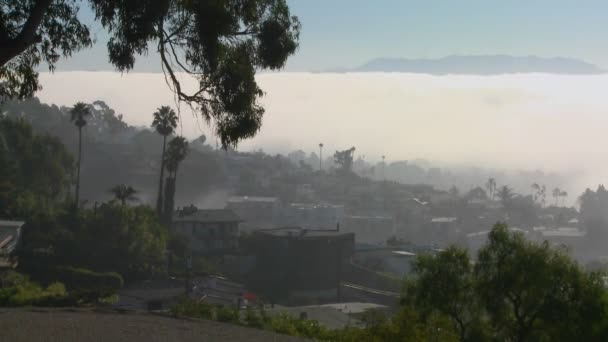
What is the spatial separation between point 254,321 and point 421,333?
5562 mm

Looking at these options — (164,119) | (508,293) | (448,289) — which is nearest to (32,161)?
(164,119)

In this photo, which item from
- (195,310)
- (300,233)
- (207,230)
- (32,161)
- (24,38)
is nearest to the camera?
(24,38)

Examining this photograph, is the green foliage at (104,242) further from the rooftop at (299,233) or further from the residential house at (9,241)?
the rooftop at (299,233)

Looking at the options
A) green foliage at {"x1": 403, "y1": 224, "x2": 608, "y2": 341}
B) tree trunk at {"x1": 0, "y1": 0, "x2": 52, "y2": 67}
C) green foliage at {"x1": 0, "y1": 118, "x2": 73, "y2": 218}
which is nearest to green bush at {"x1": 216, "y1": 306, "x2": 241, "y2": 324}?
green foliage at {"x1": 403, "y1": 224, "x2": 608, "y2": 341}

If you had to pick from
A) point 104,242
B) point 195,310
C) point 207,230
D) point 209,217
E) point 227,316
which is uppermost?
point 209,217

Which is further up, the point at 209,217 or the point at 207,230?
the point at 209,217

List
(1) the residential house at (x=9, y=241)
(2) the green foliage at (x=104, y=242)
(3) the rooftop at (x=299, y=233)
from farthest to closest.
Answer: (3) the rooftop at (x=299, y=233) → (2) the green foliage at (x=104, y=242) → (1) the residential house at (x=9, y=241)

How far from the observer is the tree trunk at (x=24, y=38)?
1359 centimetres

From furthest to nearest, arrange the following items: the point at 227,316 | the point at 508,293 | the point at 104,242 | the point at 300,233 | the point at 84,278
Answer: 1. the point at 300,233
2. the point at 104,242
3. the point at 84,278
4. the point at 227,316
5. the point at 508,293

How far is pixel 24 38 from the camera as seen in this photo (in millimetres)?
13688

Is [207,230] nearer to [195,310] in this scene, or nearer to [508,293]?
[195,310]

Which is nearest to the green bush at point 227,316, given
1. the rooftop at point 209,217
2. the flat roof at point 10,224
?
the flat roof at point 10,224

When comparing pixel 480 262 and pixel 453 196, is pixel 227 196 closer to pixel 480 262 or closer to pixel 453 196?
pixel 453 196

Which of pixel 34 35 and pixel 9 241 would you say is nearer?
pixel 34 35
